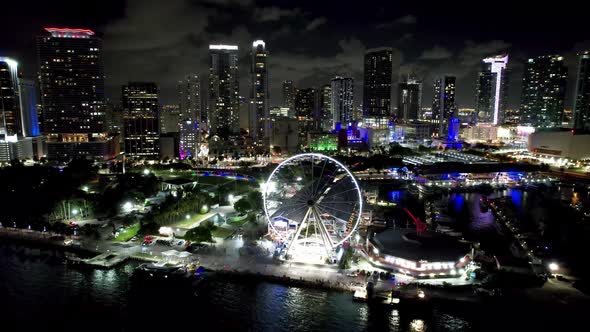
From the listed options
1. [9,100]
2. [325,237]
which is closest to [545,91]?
[325,237]

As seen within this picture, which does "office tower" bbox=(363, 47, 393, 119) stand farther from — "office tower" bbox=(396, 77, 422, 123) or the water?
the water

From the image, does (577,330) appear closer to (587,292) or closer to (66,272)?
(587,292)

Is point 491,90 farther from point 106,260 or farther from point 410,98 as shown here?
point 106,260

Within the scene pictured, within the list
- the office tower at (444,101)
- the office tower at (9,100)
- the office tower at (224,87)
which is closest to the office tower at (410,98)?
the office tower at (444,101)

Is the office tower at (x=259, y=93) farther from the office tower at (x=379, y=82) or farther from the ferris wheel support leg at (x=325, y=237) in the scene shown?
the ferris wheel support leg at (x=325, y=237)

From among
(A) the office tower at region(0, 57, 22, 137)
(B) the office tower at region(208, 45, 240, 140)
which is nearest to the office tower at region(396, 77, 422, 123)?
(B) the office tower at region(208, 45, 240, 140)

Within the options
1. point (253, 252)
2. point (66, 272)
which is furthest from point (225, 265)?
point (66, 272)
